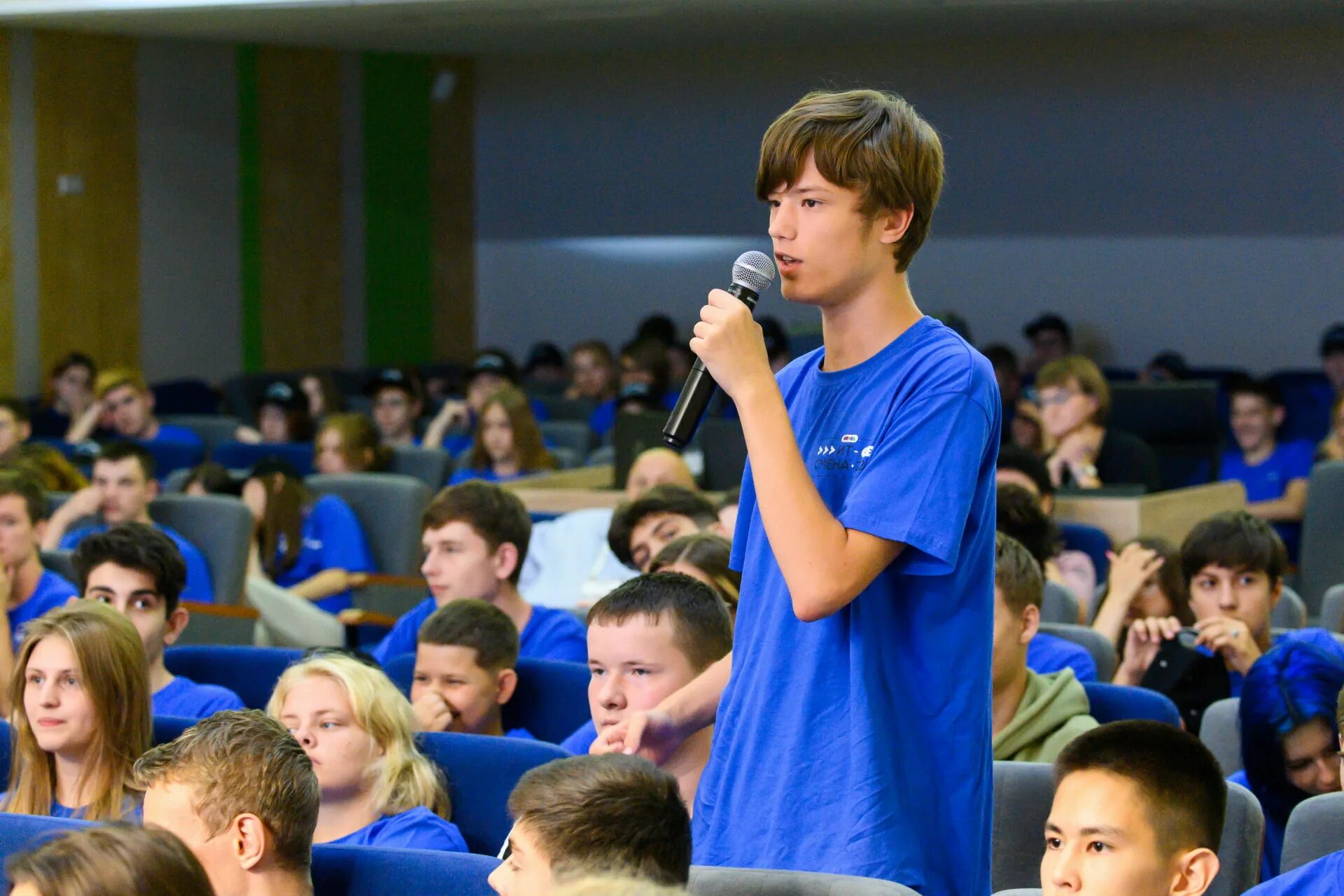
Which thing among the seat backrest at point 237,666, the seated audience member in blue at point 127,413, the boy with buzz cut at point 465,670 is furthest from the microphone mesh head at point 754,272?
the seated audience member in blue at point 127,413

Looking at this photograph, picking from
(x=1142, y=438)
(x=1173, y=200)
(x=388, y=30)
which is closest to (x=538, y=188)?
(x=388, y=30)

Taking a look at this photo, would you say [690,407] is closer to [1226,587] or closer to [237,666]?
[237,666]

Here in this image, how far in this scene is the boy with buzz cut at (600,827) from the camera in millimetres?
1647

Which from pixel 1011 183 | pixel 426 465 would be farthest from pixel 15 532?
pixel 1011 183

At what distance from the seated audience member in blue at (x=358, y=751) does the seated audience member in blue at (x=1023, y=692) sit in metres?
0.92

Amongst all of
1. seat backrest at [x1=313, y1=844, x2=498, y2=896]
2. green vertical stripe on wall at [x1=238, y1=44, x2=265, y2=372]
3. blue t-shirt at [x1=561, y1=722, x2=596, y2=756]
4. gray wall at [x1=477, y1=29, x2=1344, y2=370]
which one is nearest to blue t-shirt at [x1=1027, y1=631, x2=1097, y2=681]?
blue t-shirt at [x1=561, y1=722, x2=596, y2=756]

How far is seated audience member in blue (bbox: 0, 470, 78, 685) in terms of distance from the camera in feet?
13.3

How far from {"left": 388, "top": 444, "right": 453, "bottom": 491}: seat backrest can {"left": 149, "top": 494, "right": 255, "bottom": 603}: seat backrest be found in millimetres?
1601

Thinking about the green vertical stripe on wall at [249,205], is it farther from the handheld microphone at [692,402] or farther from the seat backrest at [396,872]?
the handheld microphone at [692,402]

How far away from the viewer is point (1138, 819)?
6.43ft

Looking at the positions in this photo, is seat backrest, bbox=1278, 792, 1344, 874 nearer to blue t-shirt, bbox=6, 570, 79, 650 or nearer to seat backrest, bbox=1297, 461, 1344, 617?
blue t-shirt, bbox=6, 570, 79, 650

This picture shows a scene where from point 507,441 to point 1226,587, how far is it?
3.62 metres

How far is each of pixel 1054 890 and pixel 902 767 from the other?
0.49 m

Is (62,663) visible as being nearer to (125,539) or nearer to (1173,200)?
(125,539)
